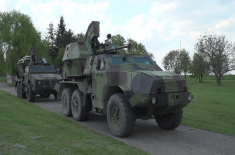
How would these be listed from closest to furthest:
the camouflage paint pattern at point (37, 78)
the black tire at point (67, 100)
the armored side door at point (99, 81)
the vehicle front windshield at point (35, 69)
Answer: the armored side door at point (99, 81), the black tire at point (67, 100), the camouflage paint pattern at point (37, 78), the vehicle front windshield at point (35, 69)

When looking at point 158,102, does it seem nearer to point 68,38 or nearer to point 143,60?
point 143,60

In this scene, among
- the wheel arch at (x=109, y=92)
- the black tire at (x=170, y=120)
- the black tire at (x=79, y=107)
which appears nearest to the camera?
the wheel arch at (x=109, y=92)

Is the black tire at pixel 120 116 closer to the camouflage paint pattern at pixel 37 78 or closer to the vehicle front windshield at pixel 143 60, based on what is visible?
the vehicle front windshield at pixel 143 60

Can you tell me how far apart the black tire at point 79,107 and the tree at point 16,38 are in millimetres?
22014

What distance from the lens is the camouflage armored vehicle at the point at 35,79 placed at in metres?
13.7

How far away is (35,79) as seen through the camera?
1354 centimetres

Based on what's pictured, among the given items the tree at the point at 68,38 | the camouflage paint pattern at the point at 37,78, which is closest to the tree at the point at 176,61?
the tree at the point at 68,38

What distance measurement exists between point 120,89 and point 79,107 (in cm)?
218

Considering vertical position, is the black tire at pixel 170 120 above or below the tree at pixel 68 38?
below

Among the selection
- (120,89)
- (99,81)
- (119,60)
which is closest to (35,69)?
(99,81)

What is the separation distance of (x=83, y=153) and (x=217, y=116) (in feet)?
20.6

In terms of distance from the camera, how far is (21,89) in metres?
15.5

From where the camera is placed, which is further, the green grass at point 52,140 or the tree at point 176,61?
the tree at point 176,61

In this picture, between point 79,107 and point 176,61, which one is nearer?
point 79,107
